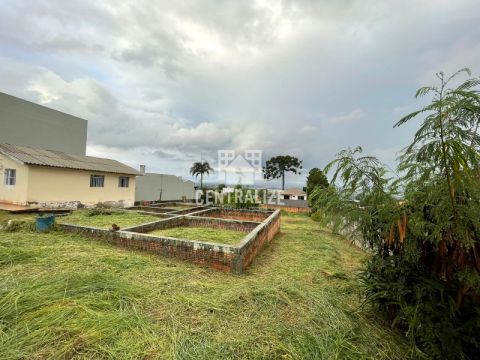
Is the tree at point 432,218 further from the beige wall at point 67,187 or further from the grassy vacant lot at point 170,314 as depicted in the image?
the beige wall at point 67,187

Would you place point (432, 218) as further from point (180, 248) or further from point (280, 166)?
point (280, 166)

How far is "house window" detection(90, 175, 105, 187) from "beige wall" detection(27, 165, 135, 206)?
20 cm

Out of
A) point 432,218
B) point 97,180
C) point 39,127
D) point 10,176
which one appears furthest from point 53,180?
point 432,218

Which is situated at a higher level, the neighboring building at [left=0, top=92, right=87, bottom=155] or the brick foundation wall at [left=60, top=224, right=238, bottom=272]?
the neighboring building at [left=0, top=92, right=87, bottom=155]

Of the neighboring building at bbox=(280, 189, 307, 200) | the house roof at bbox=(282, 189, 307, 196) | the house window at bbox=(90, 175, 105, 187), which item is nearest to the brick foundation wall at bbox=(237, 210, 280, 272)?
the house window at bbox=(90, 175, 105, 187)

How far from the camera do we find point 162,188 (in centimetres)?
2270

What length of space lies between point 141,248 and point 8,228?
3.93 m

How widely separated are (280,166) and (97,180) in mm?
30656

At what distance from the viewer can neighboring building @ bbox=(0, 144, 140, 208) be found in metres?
11.0

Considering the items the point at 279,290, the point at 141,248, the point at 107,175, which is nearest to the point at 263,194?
Answer: the point at 107,175

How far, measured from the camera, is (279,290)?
3.15 metres

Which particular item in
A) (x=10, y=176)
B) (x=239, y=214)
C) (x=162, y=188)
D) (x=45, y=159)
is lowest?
(x=239, y=214)

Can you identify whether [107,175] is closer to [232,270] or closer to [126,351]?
[232,270]

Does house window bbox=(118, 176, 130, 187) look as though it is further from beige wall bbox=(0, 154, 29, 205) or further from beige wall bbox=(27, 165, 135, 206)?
beige wall bbox=(0, 154, 29, 205)
